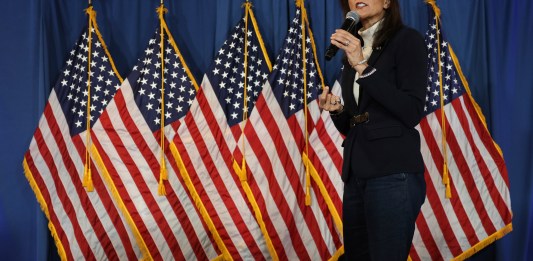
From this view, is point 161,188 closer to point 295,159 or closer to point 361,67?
point 295,159

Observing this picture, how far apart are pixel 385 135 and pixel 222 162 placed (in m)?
1.75

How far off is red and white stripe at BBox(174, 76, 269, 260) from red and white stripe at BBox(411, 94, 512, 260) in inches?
36.9

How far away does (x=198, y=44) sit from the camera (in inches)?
139

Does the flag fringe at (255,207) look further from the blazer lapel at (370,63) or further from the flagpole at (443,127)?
the blazer lapel at (370,63)

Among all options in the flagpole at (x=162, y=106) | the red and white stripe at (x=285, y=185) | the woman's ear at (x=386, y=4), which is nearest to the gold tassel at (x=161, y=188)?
the flagpole at (x=162, y=106)

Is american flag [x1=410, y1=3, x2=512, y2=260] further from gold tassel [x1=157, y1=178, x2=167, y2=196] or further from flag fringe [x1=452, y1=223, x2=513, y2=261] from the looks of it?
gold tassel [x1=157, y1=178, x2=167, y2=196]

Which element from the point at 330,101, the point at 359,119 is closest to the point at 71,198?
the point at 330,101

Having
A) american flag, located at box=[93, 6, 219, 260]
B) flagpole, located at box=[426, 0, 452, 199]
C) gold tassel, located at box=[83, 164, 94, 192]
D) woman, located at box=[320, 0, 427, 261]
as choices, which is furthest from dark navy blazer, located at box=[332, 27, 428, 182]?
gold tassel, located at box=[83, 164, 94, 192]

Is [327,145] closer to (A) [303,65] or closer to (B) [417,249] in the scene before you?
(A) [303,65]

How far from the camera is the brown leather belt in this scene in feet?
5.48

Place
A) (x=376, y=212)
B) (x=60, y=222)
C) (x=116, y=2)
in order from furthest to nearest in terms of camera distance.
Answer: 1. (x=116, y=2)
2. (x=60, y=222)
3. (x=376, y=212)

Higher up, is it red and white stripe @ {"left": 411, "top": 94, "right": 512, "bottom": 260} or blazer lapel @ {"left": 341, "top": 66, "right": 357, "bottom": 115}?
blazer lapel @ {"left": 341, "top": 66, "right": 357, "bottom": 115}
